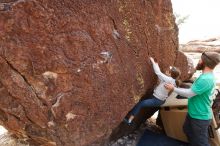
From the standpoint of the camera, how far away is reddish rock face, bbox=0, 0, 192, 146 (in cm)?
358

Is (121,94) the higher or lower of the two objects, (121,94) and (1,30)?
the lower

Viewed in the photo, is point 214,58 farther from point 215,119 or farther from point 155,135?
point 155,135

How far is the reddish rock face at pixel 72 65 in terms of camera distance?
358 centimetres

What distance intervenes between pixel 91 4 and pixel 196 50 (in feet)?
28.3

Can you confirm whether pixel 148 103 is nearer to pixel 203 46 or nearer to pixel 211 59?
pixel 211 59

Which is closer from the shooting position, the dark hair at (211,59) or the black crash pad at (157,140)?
the dark hair at (211,59)

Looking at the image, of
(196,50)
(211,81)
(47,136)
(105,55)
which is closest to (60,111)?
(47,136)

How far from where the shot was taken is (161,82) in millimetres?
4633

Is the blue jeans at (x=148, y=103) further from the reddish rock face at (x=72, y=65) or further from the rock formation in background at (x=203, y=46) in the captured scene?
the rock formation in background at (x=203, y=46)

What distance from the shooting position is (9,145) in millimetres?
4852

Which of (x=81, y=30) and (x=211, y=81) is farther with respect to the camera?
(x=211, y=81)

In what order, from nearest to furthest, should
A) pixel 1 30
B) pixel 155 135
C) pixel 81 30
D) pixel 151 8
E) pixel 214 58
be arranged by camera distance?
pixel 1 30 < pixel 81 30 < pixel 214 58 < pixel 151 8 < pixel 155 135

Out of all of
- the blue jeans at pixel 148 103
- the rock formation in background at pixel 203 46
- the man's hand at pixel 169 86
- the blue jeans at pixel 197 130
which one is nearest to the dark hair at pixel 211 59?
the man's hand at pixel 169 86

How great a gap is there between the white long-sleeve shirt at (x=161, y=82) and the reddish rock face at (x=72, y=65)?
0.35 ft
